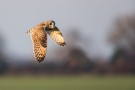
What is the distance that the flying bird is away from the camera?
526 inches

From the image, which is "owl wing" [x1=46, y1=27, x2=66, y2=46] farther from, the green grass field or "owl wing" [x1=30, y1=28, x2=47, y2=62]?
the green grass field

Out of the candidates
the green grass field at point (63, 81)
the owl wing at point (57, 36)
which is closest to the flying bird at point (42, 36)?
the owl wing at point (57, 36)

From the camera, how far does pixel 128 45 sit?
52406 mm

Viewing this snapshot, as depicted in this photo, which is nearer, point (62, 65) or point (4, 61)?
point (62, 65)

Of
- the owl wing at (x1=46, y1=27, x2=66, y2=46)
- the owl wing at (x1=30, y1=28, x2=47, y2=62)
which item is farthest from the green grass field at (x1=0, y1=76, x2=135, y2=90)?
the owl wing at (x1=30, y1=28, x2=47, y2=62)

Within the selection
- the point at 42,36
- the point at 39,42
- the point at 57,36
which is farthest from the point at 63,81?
the point at 39,42

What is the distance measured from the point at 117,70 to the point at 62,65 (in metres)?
6.66

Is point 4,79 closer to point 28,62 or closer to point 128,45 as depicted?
point 28,62

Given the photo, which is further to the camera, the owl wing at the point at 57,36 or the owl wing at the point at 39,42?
the owl wing at the point at 57,36

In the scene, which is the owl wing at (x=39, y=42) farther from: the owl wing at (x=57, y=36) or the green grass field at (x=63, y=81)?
the green grass field at (x=63, y=81)

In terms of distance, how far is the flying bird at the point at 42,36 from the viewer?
13.4m

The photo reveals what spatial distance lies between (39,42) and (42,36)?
19 centimetres

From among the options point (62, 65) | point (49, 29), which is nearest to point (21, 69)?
point (62, 65)

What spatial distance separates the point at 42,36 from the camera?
13836 millimetres
